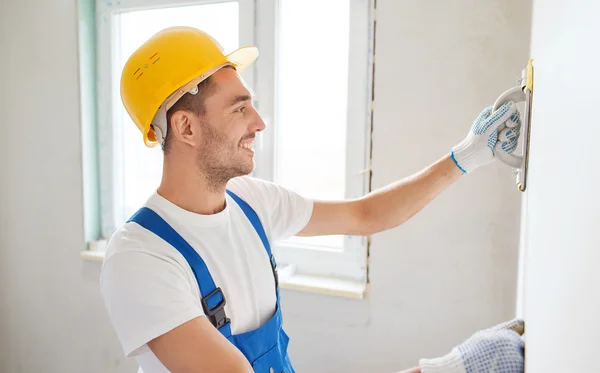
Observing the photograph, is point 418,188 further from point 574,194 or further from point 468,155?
point 574,194

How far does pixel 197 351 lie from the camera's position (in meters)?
0.82

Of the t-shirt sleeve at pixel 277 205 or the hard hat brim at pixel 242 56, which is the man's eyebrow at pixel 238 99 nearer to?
the hard hat brim at pixel 242 56

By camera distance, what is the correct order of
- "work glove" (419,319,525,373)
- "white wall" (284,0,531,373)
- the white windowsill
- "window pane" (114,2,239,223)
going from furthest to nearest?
1. "window pane" (114,2,239,223)
2. the white windowsill
3. "white wall" (284,0,531,373)
4. "work glove" (419,319,525,373)

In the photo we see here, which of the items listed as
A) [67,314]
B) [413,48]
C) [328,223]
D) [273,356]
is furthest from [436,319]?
[67,314]

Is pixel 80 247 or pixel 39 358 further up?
pixel 80 247

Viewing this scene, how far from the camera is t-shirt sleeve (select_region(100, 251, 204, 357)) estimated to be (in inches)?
33.6

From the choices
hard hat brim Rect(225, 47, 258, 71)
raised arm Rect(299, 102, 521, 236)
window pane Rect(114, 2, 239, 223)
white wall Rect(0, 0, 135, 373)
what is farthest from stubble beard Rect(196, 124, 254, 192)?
white wall Rect(0, 0, 135, 373)

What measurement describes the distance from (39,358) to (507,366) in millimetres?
2373

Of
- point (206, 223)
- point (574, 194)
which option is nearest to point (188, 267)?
point (206, 223)

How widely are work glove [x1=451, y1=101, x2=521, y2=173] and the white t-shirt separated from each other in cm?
44

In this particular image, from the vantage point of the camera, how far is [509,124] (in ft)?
3.28

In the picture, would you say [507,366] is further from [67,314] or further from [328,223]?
[67,314]

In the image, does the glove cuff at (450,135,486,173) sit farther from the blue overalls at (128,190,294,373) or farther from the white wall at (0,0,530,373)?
the blue overalls at (128,190,294,373)

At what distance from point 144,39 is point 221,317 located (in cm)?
162
